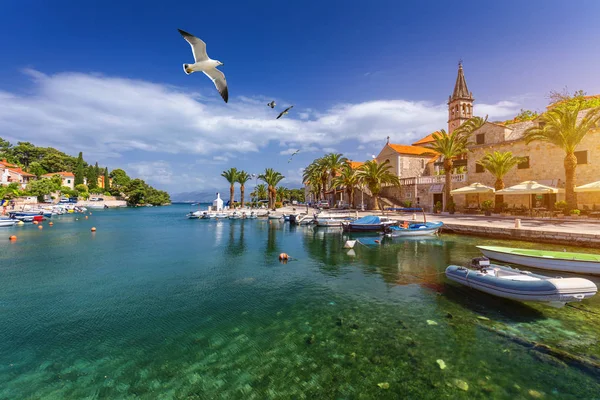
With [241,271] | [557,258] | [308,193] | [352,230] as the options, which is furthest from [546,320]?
[308,193]

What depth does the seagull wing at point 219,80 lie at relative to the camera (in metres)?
9.09

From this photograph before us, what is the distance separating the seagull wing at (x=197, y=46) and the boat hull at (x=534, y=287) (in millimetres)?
12343

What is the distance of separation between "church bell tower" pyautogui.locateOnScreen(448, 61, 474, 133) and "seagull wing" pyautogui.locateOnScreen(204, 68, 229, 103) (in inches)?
2356

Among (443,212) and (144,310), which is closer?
(144,310)

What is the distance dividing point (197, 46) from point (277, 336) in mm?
8861

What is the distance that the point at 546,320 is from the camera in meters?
8.42

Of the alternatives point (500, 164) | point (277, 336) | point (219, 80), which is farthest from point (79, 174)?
point (500, 164)

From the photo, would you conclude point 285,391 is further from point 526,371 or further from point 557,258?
point 557,258

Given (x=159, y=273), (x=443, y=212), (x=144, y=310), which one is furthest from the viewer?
(x=443, y=212)

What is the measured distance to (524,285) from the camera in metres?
8.88

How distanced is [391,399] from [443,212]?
119 ft

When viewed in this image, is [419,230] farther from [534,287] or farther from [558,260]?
[534,287]

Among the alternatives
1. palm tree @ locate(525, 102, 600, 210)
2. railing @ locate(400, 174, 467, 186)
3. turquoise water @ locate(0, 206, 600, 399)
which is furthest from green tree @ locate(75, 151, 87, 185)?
palm tree @ locate(525, 102, 600, 210)

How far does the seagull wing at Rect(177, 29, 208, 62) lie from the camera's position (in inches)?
318
